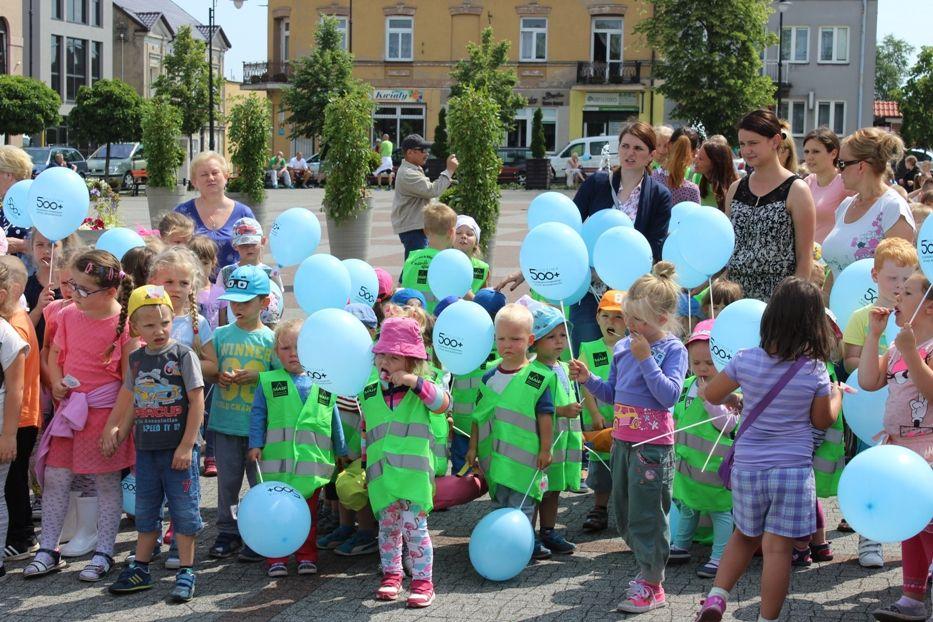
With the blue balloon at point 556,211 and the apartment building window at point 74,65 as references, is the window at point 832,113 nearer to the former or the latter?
the apartment building window at point 74,65

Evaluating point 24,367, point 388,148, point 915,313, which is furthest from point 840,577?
point 388,148

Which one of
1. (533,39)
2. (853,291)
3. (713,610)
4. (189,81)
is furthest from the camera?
(533,39)

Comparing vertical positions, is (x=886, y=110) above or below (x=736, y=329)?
above

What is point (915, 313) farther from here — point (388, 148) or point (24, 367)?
point (388, 148)

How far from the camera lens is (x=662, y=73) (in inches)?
1682

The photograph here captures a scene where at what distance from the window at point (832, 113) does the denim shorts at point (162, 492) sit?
51.0m

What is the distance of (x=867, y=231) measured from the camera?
6641 mm

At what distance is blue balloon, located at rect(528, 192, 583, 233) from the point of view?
7.46m

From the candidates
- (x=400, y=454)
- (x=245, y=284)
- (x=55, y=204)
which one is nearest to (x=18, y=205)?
(x=55, y=204)

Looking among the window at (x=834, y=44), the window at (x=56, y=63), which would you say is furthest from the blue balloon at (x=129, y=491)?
the window at (x=56, y=63)

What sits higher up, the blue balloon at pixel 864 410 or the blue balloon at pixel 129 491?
the blue balloon at pixel 864 410

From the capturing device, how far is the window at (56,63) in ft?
185

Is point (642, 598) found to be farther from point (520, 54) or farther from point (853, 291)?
point (520, 54)

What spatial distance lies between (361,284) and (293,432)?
5.05ft
